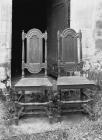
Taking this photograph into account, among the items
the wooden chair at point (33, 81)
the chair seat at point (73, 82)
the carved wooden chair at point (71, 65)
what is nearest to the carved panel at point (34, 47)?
the wooden chair at point (33, 81)

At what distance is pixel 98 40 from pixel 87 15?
1.65 feet

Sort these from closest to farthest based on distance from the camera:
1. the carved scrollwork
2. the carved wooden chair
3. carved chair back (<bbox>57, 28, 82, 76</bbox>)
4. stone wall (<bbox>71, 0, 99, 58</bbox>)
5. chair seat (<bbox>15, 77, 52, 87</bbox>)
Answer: chair seat (<bbox>15, 77, 52, 87</bbox>)
the carved wooden chair
the carved scrollwork
carved chair back (<bbox>57, 28, 82, 76</bbox>)
stone wall (<bbox>71, 0, 99, 58</bbox>)

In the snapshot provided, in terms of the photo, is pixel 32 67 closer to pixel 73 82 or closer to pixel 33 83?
pixel 33 83

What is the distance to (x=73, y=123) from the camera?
137 inches

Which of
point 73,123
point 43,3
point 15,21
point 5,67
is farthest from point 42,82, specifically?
point 43,3

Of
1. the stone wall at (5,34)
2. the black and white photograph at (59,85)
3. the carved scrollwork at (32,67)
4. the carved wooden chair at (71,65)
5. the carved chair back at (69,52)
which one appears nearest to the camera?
the black and white photograph at (59,85)

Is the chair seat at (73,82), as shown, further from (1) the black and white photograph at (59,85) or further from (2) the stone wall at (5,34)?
(2) the stone wall at (5,34)

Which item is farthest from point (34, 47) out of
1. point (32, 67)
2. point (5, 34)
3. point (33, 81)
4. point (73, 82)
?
point (73, 82)

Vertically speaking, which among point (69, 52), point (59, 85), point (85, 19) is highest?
point (85, 19)

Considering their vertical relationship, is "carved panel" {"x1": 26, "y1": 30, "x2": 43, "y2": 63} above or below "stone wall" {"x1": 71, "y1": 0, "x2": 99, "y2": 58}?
below

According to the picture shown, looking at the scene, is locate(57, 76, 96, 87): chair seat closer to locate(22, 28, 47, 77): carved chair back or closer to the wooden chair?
the wooden chair

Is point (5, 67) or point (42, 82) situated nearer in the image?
point (42, 82)

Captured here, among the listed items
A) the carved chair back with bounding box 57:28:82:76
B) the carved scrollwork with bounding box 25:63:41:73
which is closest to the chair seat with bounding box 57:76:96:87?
the carved chair back with bounding box 57:28:82:76

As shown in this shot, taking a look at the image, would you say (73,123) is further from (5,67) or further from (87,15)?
(87,15)
